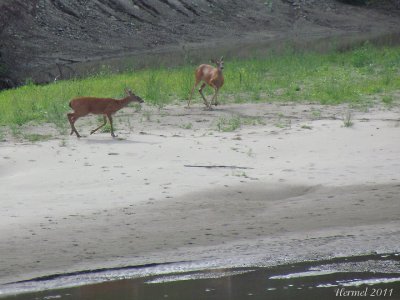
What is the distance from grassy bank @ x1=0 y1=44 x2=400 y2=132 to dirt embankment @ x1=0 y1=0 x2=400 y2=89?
22.9ft

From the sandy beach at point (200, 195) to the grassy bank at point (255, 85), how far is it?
6.75 feet

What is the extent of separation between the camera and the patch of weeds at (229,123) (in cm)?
1470

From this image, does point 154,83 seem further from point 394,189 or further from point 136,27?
point 136,27

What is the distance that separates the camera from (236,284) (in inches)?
346

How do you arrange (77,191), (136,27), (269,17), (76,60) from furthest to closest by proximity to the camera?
(269,17) < (136,27) < (76,60) < (77,191)

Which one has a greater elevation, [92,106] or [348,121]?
[92,106]

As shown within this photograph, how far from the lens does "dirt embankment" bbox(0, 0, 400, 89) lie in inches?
1224

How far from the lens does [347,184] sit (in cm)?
1162

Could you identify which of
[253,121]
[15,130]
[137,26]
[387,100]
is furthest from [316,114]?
[137,26]

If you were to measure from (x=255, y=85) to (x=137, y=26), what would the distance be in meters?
19.2

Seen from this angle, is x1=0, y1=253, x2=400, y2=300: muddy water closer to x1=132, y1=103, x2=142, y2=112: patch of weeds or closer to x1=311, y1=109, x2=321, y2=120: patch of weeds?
x1=311, y1=109, x2=321, y2=120: patch of weeds

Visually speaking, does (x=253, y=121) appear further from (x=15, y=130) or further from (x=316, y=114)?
(x=15, y=130)

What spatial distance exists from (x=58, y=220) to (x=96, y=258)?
1145 millimetres

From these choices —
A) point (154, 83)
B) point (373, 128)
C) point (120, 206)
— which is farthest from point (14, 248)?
point (154, 83)
